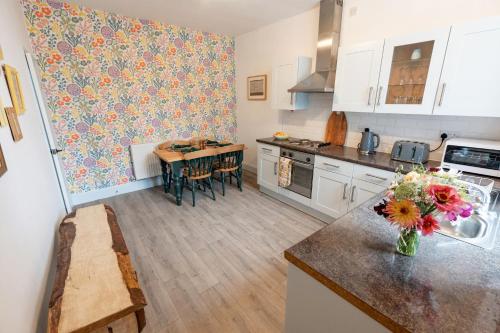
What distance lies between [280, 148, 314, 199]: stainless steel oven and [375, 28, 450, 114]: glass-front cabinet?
3.16ft

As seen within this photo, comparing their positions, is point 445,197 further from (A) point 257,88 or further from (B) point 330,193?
(A) point 257,88

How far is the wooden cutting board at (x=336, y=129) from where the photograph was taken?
9.87ft

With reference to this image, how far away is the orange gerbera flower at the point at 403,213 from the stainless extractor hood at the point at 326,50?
219cm

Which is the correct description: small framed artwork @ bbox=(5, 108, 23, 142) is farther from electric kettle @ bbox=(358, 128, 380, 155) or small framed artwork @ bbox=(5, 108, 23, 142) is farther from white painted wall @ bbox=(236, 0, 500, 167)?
white painted wall @ bbox=(236, 0, 500, 167)

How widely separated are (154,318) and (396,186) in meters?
1.81

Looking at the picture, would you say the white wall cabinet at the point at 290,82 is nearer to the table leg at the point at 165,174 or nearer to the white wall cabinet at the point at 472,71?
the white wall cabinet at the point at 472,71

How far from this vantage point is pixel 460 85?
182 cm

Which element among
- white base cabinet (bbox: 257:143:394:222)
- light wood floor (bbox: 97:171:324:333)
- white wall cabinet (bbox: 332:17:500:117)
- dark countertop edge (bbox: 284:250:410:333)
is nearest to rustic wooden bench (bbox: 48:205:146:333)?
light wood floor (bbox: 97:171:324:333)

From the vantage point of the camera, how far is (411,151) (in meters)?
2.24

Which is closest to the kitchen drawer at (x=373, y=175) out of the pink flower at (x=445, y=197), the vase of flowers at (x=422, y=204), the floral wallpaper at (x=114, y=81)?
the vase of flowers at (x=422, y=204)

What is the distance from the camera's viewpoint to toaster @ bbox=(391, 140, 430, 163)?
2.20 metres

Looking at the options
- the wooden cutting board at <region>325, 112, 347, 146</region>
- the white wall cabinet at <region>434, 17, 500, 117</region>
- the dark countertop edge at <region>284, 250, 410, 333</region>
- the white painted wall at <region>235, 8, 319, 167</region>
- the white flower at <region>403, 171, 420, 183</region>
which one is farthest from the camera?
the white painted wall at <region>235, 8, 319, 167</region>

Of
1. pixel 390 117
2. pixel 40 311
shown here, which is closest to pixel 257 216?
pixel 390 117

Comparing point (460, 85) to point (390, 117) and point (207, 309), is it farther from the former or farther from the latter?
point (207, 309)
